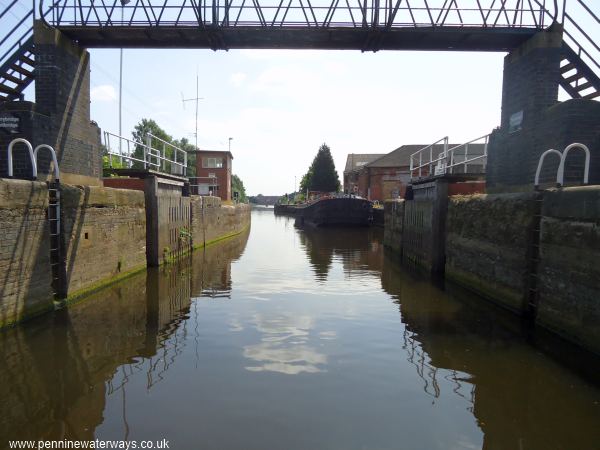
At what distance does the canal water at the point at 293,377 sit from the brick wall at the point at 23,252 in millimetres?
408

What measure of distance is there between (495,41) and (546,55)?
54.2 inches

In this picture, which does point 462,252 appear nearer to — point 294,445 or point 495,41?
point 495,41

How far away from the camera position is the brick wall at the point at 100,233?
7.92 m

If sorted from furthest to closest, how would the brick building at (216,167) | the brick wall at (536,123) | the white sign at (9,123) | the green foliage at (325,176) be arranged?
the green foliage at (325,176)
the brick building at (216,167)
the white sign at (9,123)
the brick wall at (536,123)

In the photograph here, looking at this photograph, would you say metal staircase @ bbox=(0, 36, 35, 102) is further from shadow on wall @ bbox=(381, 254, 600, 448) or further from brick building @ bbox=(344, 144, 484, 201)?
brick building @ bbox=(344, 144, 484, 201)

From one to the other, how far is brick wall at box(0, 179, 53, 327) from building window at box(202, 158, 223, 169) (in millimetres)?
29337

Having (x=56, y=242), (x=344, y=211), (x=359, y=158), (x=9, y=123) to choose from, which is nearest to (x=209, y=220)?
(x=9, y=123)

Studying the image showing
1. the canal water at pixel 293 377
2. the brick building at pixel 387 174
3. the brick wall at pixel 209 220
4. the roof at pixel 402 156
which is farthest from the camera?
the roof at pixel 402 156

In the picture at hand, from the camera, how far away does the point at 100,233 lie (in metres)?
9.16

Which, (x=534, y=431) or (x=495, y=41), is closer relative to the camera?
(x=534, y=431)

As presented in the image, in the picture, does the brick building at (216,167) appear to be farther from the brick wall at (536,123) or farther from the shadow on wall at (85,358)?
the shadow on wall at (85,358)

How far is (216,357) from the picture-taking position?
5473 millimetres

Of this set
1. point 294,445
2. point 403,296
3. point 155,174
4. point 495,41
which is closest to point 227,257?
point 155,174

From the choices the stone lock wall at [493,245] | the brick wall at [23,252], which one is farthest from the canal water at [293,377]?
the stone lock wall at [493,245]
